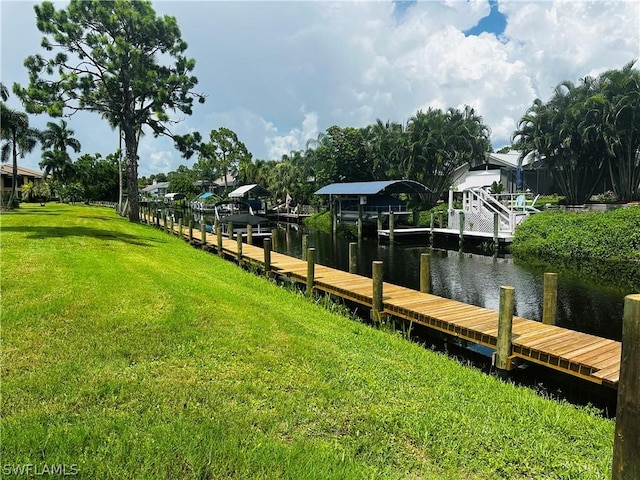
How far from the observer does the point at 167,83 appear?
27531mm

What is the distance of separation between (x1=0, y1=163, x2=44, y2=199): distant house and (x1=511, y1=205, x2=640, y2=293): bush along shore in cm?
5565

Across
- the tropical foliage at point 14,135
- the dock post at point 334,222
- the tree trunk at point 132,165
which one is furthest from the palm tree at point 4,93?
the dock post at point 334,222

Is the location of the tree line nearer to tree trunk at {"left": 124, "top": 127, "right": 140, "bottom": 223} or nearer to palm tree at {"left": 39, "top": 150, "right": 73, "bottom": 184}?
tree trunk at {"left": 124, "top": 127, "right": 140, "bottom": 223}

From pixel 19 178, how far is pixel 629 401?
71.6 m

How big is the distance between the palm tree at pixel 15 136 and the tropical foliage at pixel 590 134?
37.6 metres

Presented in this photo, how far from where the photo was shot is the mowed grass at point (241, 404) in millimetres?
3816

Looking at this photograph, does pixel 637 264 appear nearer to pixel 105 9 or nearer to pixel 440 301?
pixel 440 301

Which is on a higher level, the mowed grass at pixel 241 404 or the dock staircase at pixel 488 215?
the dock staircase at pixel 488 215

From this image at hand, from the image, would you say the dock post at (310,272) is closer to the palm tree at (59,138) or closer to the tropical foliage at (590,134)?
the tropical foliage at (590,134)

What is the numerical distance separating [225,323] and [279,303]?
133 inches

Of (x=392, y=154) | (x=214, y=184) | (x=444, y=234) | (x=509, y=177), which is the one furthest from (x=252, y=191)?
(x=214, y=184)

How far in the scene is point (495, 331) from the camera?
8.41 m

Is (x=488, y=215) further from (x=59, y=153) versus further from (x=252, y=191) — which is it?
(x=59, y=153)

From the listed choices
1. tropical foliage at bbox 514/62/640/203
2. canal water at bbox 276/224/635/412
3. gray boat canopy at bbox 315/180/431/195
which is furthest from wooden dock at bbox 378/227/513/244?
tropical foliage at bbox 514/62/640/203
